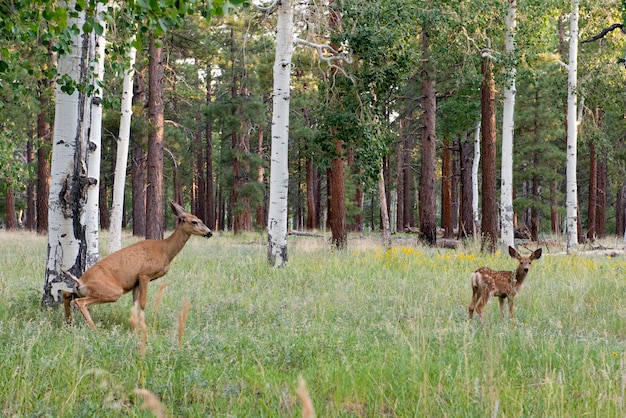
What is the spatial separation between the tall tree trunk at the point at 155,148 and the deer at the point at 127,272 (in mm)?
11600

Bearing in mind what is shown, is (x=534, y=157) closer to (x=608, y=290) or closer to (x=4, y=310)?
(x=608, y=290)

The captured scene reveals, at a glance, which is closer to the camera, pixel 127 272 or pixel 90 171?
pixel 127 272

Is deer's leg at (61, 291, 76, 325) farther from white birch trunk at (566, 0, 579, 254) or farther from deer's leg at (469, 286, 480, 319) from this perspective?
white birch trunk at (566, 0, 579, 254)

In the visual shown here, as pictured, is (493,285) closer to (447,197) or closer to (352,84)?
(352,84)

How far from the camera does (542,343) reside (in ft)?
17.5

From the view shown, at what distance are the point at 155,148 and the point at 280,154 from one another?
8.04 m

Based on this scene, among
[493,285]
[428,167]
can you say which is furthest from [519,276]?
[428,167]

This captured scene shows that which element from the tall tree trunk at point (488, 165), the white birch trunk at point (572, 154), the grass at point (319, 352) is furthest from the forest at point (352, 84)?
the grass at point (319, 352)

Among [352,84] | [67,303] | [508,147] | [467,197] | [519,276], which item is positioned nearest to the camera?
[67,303]

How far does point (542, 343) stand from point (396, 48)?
9.24 m

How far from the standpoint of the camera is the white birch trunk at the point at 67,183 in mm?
7051

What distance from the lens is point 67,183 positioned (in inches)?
278

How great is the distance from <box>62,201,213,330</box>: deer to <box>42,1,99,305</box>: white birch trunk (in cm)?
67

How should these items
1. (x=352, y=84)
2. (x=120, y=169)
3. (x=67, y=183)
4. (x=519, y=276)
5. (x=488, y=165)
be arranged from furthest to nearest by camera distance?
(x=488, y=165) < (x=120, y=169) < (x=352, y=84) < (x=519, y=276) < (x=67, y=183)
